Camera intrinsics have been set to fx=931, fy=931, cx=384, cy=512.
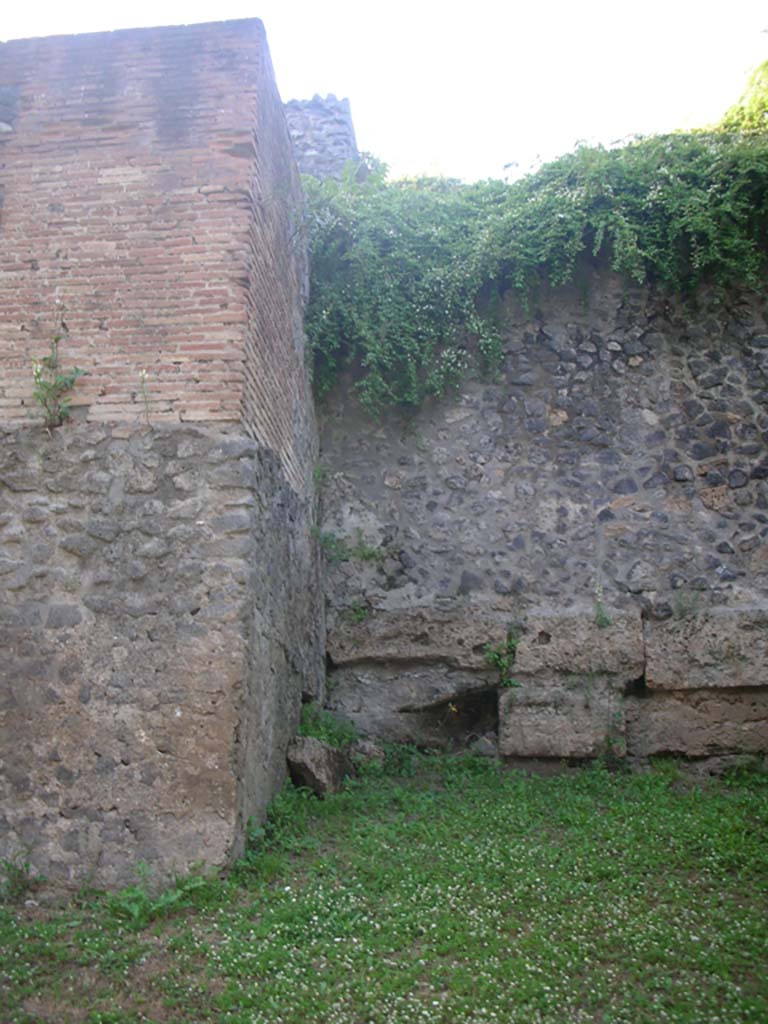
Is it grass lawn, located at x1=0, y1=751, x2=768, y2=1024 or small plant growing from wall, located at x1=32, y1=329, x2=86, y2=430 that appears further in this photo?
small plant growing from wall, located at x1=32, y1=329, x2=86, y2=430

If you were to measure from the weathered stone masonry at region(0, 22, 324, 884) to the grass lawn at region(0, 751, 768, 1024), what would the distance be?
0.36 m

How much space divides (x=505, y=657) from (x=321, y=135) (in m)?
5.68

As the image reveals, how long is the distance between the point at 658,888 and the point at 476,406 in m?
3.99

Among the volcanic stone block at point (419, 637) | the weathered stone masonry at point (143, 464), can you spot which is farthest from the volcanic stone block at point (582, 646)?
the weathered stone masonry at point (143, 464)

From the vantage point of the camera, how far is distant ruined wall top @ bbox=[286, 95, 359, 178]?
9.26 m

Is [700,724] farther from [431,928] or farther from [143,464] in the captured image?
[143,464]

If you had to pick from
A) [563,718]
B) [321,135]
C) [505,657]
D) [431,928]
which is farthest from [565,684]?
[321,135]

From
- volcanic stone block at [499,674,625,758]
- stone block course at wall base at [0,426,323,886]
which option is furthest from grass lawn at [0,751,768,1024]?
volcanic stone block at [499,674,625,758]

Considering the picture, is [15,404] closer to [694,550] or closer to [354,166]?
[354,166]

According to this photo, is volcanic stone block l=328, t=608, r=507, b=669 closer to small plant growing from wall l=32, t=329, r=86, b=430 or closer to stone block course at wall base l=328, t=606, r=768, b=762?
stone block course at wall base l=328, t=606, r=768, b=762

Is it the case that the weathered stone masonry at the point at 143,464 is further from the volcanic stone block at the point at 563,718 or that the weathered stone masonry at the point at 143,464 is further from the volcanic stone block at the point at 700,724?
the volcanic stone block at the point at 700,724

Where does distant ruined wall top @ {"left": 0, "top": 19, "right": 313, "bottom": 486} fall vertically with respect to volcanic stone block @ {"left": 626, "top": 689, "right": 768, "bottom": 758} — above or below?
above

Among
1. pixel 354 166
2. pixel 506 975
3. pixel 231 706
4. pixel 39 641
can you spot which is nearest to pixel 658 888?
pixel 506 975

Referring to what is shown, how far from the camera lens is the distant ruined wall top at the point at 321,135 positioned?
30.4 feet
